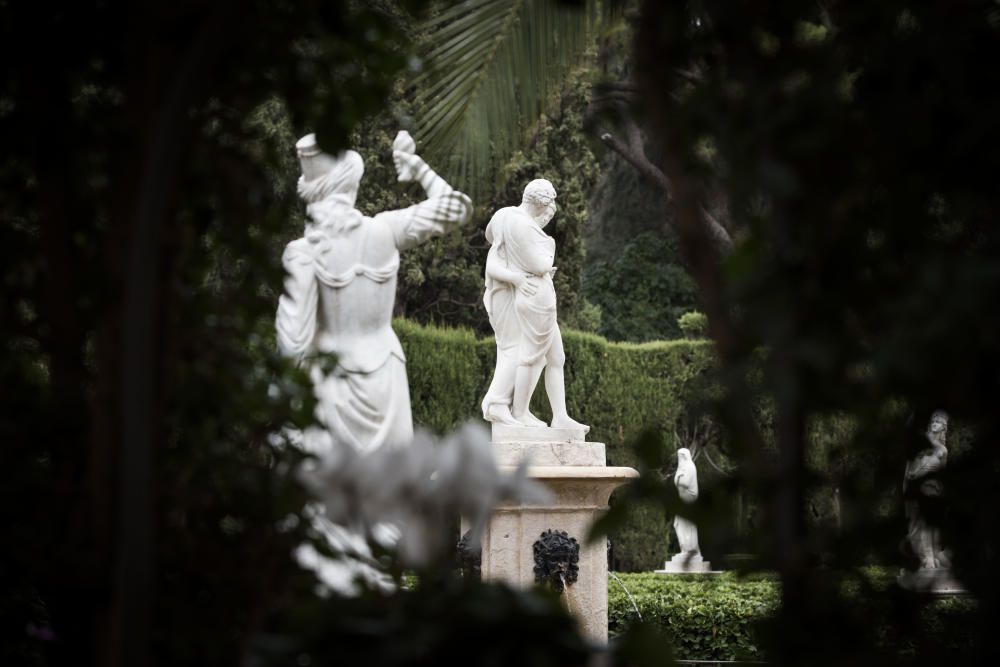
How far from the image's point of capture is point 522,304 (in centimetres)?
873

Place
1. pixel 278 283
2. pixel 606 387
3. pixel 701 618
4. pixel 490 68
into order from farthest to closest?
pixel 606 387 → pixel 701 618 → pixel 490 68 → pixel 278 283

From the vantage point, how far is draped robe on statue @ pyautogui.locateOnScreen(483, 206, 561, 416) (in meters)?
8.59

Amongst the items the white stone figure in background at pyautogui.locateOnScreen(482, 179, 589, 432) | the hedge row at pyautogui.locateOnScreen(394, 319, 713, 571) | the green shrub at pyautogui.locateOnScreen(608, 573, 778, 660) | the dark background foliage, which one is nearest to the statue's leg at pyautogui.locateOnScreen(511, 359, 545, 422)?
the white stone figure in background at pyautogui.locateOnScreen(482, 179, 589, 432)

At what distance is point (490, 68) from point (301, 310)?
180cm

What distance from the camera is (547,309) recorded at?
28.8ft

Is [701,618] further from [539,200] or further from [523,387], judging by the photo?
[539,200]

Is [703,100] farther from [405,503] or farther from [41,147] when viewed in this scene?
[41,147]

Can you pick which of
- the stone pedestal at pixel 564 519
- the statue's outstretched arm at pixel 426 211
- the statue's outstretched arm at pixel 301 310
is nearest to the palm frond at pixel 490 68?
the statue's outstretched arm at pixel 426 211

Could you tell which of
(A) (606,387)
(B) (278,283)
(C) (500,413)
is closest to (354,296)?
(B) (278,283)

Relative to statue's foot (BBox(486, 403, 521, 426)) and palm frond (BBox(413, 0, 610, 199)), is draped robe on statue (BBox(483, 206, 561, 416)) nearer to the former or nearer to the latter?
statue's foot (BBox(486, 403, 521, 426))

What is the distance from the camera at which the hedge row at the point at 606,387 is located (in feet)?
57.6

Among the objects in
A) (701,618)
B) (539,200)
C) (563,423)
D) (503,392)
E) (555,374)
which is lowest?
(701,618)

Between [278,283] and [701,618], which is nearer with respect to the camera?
[278,283]

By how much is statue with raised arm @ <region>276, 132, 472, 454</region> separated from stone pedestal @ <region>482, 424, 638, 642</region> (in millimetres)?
2605
